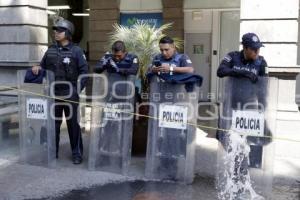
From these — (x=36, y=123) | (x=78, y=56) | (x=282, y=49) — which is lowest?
(x=36, y=123)

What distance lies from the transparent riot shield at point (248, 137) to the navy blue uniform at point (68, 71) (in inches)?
90.6

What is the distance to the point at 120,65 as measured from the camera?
6.30 meters

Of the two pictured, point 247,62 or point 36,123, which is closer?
point 247,62

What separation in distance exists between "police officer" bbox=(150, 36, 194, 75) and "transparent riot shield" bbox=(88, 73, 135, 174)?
1.45 ft

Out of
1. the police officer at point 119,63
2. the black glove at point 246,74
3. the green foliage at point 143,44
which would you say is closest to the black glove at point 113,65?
the police officer at point 119,63

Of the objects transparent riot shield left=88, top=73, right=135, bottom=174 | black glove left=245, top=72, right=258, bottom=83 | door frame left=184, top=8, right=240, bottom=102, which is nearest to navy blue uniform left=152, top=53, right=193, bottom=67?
transparent riot shield left=88, top=73, right=135, bottom=174

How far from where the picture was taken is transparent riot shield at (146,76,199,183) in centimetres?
580

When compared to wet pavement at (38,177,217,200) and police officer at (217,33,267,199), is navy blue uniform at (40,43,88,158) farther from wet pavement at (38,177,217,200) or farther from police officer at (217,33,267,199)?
police officer at (217,33,267,199)

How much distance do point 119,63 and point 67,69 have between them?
32.5 inches

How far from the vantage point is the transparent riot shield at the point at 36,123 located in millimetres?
6570

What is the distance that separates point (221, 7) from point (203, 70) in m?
1.95

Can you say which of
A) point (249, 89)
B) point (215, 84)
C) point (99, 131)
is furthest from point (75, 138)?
point (215, 84)

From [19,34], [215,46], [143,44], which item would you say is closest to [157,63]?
[143,44]

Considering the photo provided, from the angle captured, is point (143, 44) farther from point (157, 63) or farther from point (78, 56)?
point (157, 63)
